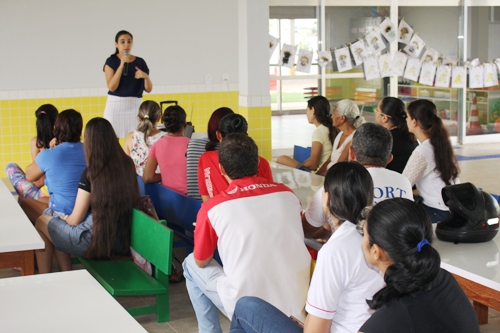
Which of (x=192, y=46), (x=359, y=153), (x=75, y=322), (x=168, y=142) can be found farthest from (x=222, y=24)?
(x=75, y=322)

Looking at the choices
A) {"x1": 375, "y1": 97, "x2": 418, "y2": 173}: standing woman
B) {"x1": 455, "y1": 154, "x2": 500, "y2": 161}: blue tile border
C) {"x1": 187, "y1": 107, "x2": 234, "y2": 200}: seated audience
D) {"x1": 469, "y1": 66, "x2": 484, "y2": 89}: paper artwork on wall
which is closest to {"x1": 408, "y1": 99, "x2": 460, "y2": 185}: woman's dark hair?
{"x1": 375, "y1": 97, "x2": 418, "y2": 173}: standing woman

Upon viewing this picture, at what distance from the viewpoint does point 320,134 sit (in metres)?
5.97

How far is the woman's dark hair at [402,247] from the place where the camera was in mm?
2086

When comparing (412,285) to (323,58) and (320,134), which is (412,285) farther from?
(323,58)

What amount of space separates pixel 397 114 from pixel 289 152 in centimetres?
579

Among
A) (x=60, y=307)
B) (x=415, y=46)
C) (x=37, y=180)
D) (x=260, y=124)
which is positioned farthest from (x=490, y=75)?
(x=60, y=307)

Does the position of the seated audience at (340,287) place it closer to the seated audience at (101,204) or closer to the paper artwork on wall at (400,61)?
the seated audience at (101,204)

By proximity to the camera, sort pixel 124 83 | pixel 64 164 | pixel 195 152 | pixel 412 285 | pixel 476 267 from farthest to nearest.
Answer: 1. pixel 124 83
2. pixel 195 152
3. pixel 64 164
4. pixel 476 267
5. pixel 412 285

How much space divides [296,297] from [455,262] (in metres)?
0.69

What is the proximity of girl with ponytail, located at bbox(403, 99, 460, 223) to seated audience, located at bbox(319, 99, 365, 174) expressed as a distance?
1.08 metres

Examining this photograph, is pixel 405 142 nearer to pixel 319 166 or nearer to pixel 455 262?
pixel 319 166

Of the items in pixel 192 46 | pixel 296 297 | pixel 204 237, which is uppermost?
pixel 192 46

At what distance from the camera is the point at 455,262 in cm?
302

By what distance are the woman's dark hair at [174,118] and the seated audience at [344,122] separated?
121 centimetres
